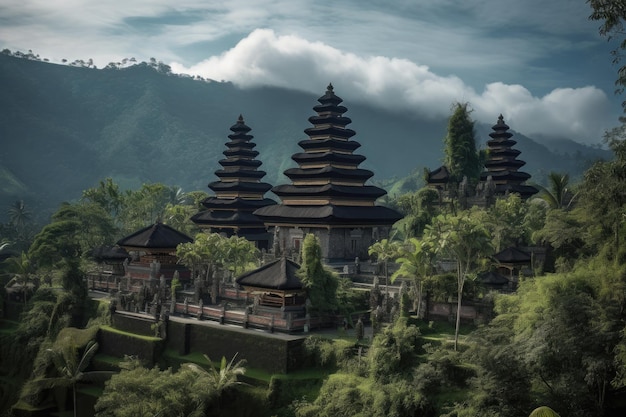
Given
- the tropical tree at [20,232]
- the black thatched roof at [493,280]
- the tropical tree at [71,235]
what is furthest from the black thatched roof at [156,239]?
the tropical tree at [20,232]

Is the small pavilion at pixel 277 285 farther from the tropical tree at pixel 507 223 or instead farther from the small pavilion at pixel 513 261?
the tropical tree at pixel 507 223

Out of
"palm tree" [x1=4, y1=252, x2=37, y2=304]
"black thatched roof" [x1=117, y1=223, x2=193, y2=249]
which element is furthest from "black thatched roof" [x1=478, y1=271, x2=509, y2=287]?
"palm tree" [x1=4, y1=252, x2=37, y2=304]

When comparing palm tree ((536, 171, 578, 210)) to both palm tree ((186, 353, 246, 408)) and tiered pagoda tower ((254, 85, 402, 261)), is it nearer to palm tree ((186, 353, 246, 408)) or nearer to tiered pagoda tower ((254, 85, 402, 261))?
tiered pagoda tower ((254, 85, 402, 261))

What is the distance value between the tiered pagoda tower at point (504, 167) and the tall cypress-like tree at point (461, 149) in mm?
1718

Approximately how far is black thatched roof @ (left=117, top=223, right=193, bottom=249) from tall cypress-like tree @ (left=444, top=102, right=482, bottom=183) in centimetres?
2484

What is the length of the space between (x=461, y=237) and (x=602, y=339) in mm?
7853

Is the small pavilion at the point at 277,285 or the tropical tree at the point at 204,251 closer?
the small pavilion at the point at 277,285

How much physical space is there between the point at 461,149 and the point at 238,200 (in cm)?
2114

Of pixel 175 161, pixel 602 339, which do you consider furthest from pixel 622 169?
pixel 175 161

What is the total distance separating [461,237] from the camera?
1054 inches

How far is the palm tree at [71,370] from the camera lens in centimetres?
3102

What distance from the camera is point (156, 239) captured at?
4272 centimetres

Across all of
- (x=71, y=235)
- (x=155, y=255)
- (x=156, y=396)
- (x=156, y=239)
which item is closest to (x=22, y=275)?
(x=71, y=235)

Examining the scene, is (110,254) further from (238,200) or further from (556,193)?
(556,193)
